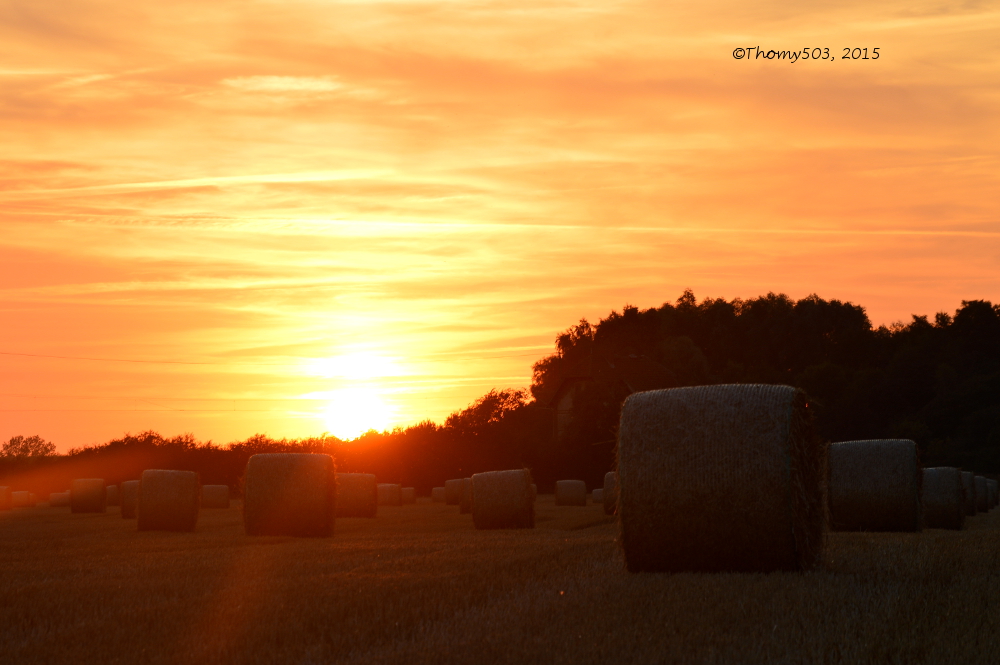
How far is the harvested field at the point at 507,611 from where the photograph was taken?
7.09 metres

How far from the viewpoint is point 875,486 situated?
63.0 ft

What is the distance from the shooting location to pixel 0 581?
12016 millimetres

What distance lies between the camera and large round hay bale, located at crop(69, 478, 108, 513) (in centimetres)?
4075

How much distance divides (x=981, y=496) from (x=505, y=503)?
21051 millimetres

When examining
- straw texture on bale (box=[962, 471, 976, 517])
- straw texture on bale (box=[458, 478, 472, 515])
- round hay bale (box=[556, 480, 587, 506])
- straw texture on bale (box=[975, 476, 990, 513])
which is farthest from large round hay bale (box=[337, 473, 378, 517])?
straw texture on bale (box=[975, 476, 990, 513])

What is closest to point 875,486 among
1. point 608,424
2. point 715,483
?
point 715,483

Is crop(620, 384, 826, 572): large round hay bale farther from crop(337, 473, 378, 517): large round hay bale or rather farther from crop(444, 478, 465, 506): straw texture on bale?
crop(444, 478, 465, 506): straw texture on bale

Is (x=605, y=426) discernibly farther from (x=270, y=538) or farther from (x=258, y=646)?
(x=258, y=646)

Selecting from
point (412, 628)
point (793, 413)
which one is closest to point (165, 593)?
point (412, 628)

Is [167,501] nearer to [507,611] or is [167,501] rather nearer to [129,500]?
[129,500]

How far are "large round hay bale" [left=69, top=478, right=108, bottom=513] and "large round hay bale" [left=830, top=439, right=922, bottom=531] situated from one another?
3094 cm

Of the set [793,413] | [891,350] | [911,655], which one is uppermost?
[891,350]

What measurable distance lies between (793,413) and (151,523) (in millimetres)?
18849

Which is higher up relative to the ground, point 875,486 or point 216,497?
point 216,497
